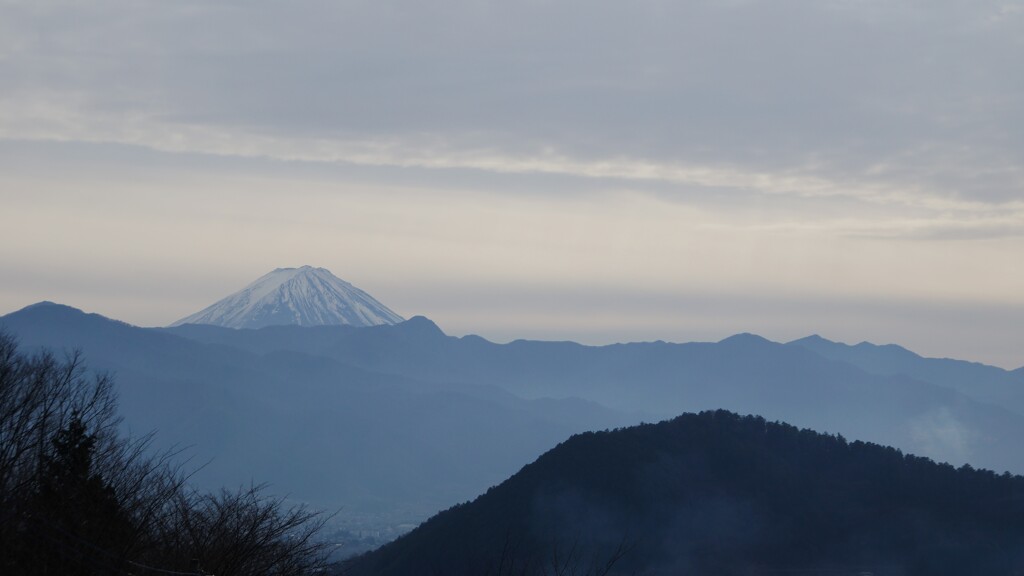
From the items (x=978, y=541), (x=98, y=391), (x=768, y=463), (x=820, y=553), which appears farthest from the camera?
(x=768, y=463)

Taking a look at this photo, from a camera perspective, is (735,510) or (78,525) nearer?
(78,525)

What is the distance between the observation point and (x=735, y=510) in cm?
9556

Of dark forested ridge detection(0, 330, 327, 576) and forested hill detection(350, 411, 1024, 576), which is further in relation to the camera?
forested hill detection(350, 411, 1024, 576)

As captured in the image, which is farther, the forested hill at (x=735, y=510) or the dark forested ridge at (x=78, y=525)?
the forested hill at (x=735, y=510)

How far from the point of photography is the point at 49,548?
14336 millimetres

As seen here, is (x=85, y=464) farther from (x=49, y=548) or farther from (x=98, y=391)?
(x=98, y=391)

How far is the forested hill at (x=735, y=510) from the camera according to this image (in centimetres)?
8469

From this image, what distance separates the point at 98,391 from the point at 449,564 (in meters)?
58.2

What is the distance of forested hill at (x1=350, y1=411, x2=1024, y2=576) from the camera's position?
8469 centimetres

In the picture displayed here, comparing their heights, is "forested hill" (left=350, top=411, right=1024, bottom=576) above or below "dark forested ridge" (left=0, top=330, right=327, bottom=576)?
below

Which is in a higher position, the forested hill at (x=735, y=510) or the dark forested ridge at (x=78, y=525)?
the dark forested ridge at (x=78, y=525)

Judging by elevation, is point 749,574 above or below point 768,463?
below

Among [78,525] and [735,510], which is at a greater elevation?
[78,525]

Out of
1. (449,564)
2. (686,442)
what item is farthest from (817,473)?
(449,564)
